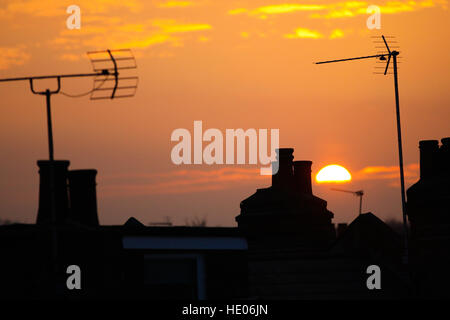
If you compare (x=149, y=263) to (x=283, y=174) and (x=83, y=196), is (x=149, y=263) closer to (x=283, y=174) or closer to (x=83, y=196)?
(x=83, y=196)

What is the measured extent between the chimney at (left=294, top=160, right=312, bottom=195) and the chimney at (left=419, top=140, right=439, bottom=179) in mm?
7161

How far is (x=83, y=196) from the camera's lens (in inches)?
1283

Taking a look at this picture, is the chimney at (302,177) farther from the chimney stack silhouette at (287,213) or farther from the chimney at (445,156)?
the chimney at (445,156)

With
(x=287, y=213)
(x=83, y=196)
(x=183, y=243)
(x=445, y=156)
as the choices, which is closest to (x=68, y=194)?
(x=83, y=196)

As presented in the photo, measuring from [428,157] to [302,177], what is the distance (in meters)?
7.89

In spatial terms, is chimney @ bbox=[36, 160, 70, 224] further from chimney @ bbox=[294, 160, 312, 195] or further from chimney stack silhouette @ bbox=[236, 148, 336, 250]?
chimney @ bbox=[294, 160, 312, 195]

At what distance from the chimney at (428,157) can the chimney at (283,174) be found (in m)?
7.89

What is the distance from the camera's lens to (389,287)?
4131cm

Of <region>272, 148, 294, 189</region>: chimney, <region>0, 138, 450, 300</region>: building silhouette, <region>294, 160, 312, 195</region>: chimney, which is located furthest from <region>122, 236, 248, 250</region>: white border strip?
<region>294, 160, 312, 195</region>: chimney

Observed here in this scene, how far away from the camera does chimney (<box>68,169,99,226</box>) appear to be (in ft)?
106

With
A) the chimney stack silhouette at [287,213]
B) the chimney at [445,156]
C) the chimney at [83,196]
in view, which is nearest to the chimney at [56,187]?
the chimney at [83,196]
